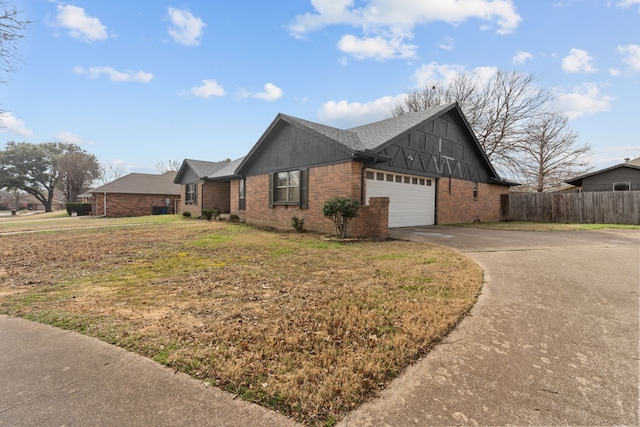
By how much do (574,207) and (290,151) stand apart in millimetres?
18183

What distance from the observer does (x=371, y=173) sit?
1167cm

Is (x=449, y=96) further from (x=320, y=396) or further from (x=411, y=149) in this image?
(x=320, y=396)

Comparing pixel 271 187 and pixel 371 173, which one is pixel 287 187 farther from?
pixel 371 173

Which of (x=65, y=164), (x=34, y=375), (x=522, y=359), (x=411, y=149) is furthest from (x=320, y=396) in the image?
(x=65, y=164)

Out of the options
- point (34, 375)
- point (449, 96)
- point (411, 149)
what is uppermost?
point (449, 96)

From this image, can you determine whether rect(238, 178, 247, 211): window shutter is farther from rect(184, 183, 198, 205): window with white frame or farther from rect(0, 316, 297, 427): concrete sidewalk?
rect(0, 316, 297, 427): concrete sidewalk

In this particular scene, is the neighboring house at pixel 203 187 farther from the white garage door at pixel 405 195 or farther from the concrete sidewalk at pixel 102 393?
the concrete sidewalk at pixel 102 393

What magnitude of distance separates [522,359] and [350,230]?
812 centimetres

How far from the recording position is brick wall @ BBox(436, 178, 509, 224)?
15.5 metres

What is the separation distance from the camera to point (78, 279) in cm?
503

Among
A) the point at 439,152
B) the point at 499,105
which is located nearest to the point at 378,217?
the point at 439,152

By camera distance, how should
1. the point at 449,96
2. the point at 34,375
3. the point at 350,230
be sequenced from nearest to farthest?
the point at 34,375, the point at 350,230, the point at 449,96

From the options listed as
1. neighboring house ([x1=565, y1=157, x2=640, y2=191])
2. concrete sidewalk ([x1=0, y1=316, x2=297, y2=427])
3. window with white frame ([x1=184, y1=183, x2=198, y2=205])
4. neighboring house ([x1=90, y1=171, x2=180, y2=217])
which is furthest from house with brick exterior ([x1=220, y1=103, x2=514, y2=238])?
neighboring house ([x1=90, y1=171, x2=180, y2=217])

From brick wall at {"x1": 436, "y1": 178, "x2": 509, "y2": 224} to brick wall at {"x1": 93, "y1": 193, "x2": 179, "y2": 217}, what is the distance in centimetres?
2438
